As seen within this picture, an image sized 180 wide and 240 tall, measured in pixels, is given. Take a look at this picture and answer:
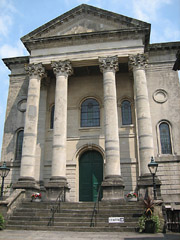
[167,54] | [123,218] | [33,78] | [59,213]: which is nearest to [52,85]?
[33,78]

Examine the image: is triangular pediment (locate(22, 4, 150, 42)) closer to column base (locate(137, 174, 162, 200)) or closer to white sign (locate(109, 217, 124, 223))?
column base (locate(137, 174, 162, 200))

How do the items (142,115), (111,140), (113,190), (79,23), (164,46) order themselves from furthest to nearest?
(164,46) < (79,23) < (142,115) < (111,140) < (113,190)

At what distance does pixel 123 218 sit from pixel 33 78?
1198 centimetres

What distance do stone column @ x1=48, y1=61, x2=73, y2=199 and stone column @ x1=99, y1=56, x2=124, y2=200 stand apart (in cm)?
275

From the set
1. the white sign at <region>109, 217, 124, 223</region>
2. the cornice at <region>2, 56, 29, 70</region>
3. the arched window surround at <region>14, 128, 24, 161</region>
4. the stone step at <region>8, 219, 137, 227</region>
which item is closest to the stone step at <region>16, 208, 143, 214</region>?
the stone step at <region>8, 219, 137, 227</region>

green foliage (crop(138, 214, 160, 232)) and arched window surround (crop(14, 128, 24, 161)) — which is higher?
arched window surround (crop(14, 128, 24, 161))

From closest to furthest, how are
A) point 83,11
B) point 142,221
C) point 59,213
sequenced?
point 142,221, point 59,213, point 83,11

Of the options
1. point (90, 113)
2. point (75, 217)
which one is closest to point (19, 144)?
point (90, 113)

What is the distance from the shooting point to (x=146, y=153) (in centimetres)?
1588

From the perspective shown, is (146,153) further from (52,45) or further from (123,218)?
(52,45)

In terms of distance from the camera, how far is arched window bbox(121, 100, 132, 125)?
772 inches

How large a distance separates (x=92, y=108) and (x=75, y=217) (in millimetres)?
9885

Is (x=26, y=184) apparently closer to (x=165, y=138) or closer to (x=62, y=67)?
(x=62, y=67)

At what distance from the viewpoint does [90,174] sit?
18.8 meters
